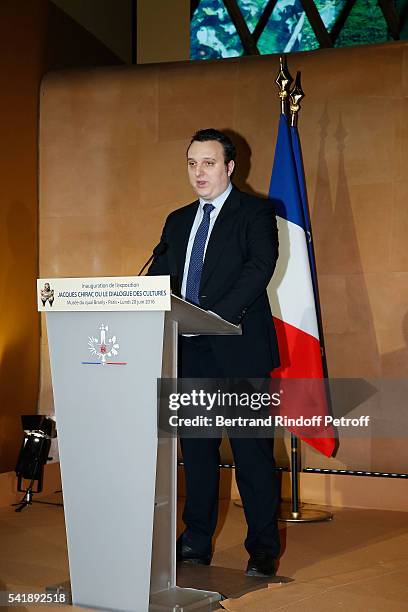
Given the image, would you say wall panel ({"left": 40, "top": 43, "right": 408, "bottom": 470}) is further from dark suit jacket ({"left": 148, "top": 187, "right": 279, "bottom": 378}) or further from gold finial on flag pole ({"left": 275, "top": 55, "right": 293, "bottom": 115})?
dark suit jacket ({"left": 148, "top": 187, "right": 279, "bottom": 378})

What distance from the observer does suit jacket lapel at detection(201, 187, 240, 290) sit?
298cm

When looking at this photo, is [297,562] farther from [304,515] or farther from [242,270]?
[242,270]

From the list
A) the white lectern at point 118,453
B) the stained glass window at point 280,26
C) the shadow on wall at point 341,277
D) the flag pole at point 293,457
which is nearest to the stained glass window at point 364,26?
the stained glass window at point 280,26

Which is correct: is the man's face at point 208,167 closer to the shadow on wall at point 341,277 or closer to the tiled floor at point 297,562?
the tiled floor at point 297,562

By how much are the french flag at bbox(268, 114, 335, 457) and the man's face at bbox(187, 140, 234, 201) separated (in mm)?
1296

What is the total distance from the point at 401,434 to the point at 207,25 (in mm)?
3882

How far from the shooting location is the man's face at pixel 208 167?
9.71 feet

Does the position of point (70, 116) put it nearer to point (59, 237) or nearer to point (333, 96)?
point (59, 237)

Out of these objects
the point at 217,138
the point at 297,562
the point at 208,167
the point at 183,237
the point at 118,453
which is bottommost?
the point at 297,562

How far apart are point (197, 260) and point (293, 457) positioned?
170 centimetres

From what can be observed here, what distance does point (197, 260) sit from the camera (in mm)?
3018

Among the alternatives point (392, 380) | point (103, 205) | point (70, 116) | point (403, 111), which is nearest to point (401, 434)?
point (392, 380)

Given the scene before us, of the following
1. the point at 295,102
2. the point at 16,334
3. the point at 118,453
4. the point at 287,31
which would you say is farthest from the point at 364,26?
the point at 118,453

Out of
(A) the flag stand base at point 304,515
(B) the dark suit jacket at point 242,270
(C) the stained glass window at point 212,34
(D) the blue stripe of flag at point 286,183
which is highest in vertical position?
(C) the stained glass window at point 212,34
